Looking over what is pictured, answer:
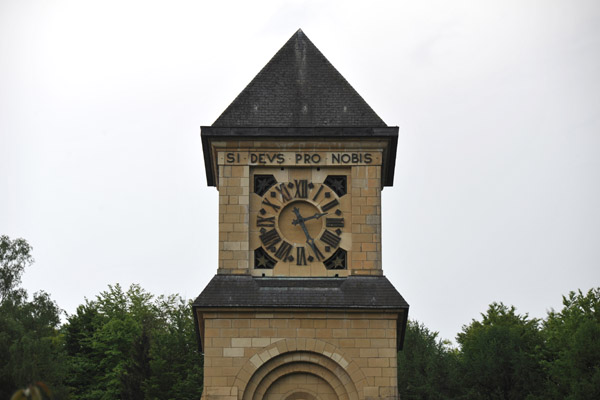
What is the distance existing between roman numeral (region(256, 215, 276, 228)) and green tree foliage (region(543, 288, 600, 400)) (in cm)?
2404

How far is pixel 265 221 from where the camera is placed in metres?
36.5

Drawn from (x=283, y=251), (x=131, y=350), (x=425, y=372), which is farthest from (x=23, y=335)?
(x=283, y=251)

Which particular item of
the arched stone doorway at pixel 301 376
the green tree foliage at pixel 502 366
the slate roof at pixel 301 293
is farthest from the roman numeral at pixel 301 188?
the green tree foliage at pixel 502 366

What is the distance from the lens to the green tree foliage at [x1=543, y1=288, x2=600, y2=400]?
55938 millimetres

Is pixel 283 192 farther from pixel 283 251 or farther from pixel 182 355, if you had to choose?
pixel 182 355

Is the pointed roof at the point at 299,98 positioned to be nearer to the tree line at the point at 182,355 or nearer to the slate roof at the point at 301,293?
the slate roof at the point at 301,293

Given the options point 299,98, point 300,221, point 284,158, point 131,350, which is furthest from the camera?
point 131,350

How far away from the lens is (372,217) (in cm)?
3662

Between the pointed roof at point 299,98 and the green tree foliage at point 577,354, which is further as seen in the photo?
the green tree foliage at point 577,354

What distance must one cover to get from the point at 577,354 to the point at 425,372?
1259 centimetres

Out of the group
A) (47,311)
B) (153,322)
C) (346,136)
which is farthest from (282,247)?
(153,322)

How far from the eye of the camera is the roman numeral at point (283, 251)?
119 feet

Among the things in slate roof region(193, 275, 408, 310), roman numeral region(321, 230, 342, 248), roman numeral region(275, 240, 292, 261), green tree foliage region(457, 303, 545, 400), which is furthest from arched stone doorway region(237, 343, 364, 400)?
green tree foliage region(457, 303, 545, 400)

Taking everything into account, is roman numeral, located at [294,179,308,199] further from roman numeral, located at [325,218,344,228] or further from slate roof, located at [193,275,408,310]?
slate roof, located at [193,275,408,310]
